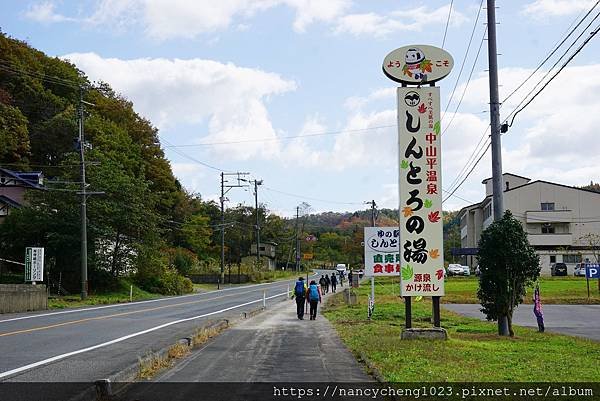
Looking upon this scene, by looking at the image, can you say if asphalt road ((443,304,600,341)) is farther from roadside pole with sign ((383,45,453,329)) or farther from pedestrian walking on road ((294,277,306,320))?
pedestrian walking on road ((294,277,306,320))

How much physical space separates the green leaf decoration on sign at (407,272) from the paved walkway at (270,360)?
89.6 inches

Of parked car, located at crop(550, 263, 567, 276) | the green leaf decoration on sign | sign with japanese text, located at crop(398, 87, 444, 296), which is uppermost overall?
sign with japanese text, located at crop(398, 87, 444, 296)

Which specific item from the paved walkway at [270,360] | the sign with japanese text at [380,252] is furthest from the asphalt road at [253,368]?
the sign with japanese text at [380,252]

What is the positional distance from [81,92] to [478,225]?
6633 cm

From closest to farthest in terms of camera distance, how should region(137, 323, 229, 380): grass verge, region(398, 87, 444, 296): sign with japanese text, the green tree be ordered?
1. region(137, 323, 229, 380): grass verge
2. region(398, 87, 444, 296): sign with japanese text
3. the green tree

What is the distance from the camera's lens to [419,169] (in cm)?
1622

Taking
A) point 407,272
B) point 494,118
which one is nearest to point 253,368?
point 407,272

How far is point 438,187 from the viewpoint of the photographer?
16.2m

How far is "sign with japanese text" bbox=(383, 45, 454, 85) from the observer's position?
16391 mm

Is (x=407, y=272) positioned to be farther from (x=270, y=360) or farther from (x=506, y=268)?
(x=270, y=360)

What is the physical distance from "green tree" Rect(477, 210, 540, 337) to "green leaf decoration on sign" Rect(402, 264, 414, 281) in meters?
3.14

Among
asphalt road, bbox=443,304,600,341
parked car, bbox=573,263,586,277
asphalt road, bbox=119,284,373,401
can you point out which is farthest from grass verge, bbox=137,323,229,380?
parked car, bbox=573,263,586,277

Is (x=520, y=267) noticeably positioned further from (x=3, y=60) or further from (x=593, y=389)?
(x=3, y=60)

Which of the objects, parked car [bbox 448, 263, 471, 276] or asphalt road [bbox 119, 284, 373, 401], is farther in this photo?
parked car [bbox 448, 263, 471, 276]
